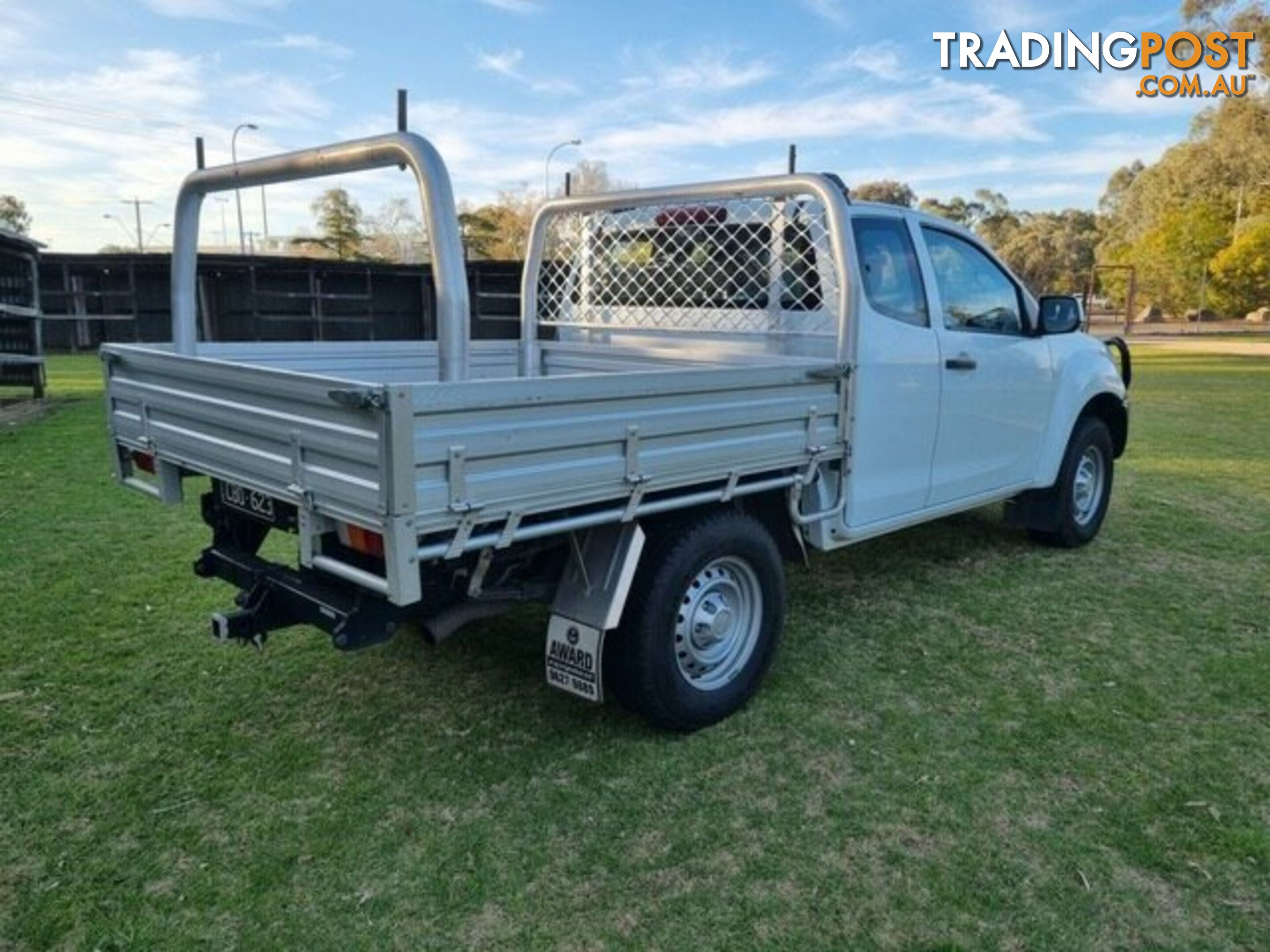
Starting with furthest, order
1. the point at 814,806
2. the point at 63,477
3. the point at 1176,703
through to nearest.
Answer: the point at 63,477 → the point at 1176,703 → the point at 814,806

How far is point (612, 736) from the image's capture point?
3.30m

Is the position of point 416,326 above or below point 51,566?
above

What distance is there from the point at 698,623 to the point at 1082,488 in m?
3.58

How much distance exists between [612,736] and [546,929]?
3.31 feet

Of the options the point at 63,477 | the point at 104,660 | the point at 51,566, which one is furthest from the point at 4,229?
the point at 104,660

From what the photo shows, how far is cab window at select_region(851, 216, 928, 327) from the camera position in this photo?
3871 millimetres

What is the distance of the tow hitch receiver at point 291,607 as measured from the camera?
8.95 ft

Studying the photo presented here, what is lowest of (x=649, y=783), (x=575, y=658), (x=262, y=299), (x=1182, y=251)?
(x=649, y=783)

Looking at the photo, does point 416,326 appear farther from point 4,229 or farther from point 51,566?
point 51,566

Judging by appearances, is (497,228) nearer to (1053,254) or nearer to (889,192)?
(889,192)

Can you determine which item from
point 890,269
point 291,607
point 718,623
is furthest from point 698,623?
point 890,269

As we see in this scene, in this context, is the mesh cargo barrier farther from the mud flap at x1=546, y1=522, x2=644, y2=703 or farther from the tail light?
the tail light

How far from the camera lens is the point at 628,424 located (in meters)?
2.86

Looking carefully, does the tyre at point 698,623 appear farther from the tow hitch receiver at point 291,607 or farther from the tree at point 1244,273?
the tree at point 1244,273
